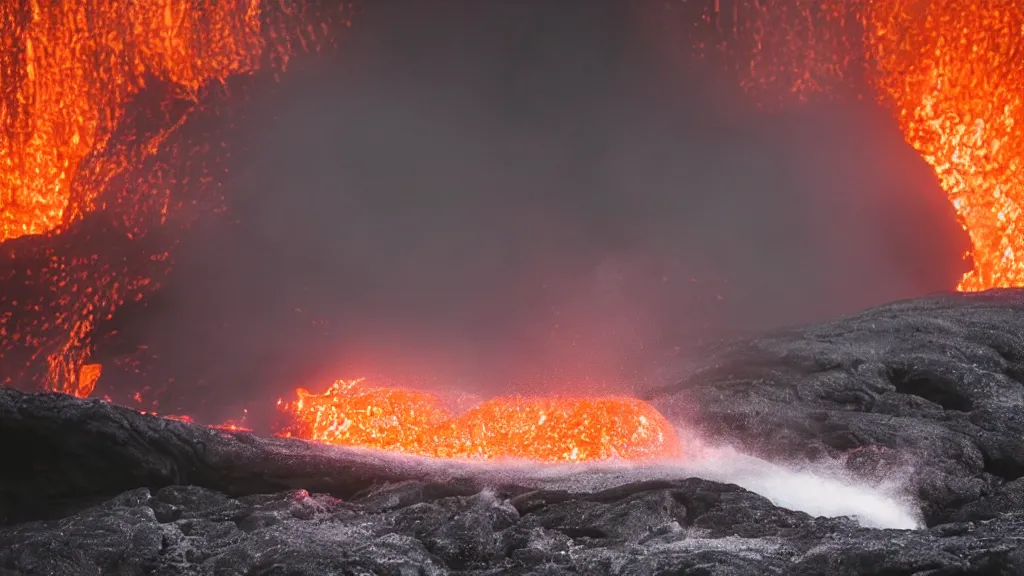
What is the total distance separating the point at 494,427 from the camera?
28.1ft

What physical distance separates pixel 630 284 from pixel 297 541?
34.9 ft

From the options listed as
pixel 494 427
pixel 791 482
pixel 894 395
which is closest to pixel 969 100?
pixel 894 395

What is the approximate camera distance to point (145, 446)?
5.89 m

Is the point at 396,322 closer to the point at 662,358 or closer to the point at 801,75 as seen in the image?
the point at 662,358

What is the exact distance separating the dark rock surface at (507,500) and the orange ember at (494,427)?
57cm

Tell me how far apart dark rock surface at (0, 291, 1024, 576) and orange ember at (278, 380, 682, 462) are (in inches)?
22.3

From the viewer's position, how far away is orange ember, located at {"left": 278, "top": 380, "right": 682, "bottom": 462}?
7496 mm

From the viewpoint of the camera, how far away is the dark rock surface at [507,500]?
448 centimetres

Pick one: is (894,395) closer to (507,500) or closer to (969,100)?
(507,500)

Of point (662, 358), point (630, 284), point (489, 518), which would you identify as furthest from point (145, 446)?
point (630, 284)

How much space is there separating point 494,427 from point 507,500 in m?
3.03

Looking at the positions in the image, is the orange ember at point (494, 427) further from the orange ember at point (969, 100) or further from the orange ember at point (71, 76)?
the orange ember at point (969, 100)

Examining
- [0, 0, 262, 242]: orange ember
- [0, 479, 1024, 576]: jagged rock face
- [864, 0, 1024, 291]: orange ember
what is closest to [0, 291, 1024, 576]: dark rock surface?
[0, 479, 1024, 576]: jagged rock face

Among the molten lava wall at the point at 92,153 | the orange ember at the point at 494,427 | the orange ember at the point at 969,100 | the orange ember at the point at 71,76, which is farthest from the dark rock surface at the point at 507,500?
the orange ember at the point at 71,76
